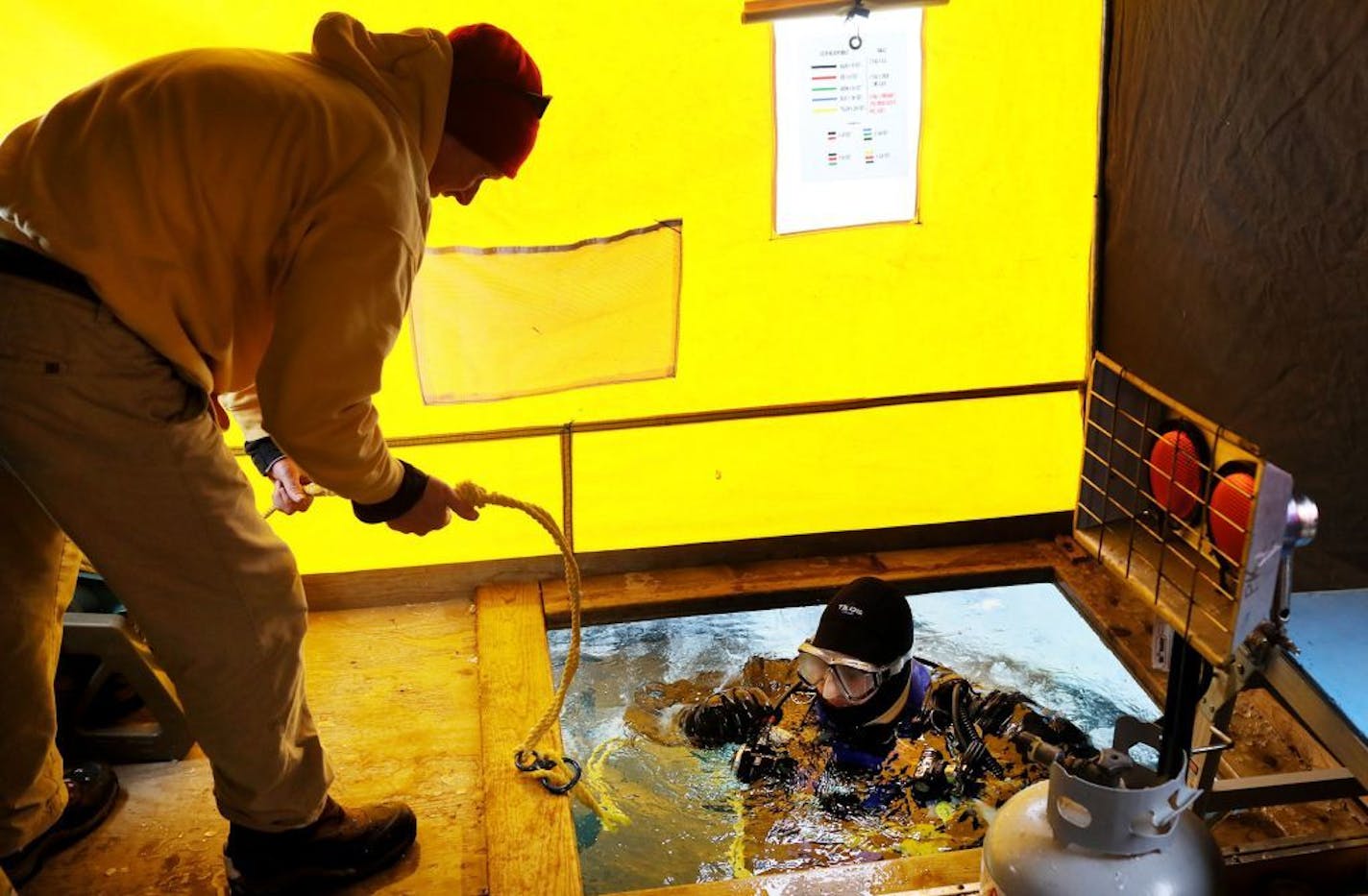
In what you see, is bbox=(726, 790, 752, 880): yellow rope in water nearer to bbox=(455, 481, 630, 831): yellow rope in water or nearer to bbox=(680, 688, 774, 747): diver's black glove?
bbox=(680, 688, 774, 747): diver's black glove

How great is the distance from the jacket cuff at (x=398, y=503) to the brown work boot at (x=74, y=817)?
116cm

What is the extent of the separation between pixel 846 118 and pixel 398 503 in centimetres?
224

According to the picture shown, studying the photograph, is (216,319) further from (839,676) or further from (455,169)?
(839,676)

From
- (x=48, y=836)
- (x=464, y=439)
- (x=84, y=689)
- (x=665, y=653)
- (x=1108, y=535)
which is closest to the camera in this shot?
(x=1108, y=535)

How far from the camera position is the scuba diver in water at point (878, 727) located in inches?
140

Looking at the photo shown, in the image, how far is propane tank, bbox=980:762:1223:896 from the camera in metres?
2.12

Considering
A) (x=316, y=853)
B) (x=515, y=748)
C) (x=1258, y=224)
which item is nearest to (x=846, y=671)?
(x=515, y=748)

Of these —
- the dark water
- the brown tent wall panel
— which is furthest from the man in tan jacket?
the brown tent wall panel

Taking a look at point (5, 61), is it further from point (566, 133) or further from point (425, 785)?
point (425, 785)

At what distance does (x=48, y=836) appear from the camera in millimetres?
2904

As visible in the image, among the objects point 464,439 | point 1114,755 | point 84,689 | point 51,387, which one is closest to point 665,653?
point 464,439

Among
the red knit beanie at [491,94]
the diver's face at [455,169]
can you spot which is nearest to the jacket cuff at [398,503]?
the diver's face at [455,169]

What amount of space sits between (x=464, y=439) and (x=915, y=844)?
2087mm

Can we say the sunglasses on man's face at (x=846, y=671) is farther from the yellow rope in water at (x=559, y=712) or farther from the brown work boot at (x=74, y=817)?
the brown work boot at (x=74, y=817)
